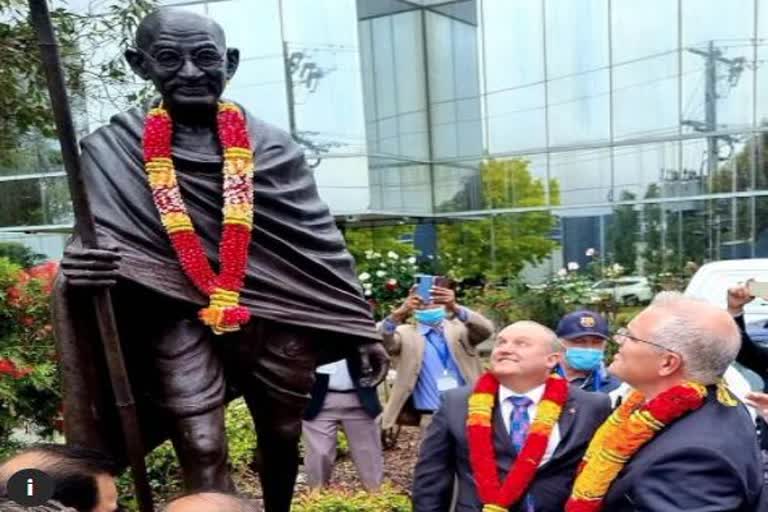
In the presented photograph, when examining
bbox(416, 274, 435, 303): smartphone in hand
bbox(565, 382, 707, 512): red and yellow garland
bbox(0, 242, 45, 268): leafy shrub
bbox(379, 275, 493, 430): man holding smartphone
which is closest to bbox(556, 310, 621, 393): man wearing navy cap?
bbox(416, 274, 435, 303): smartphone in hand

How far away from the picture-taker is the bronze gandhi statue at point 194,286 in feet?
7.77

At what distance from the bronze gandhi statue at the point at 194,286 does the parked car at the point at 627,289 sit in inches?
456

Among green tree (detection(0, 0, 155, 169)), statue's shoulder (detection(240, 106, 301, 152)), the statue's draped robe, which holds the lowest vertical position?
the statue's draped robe

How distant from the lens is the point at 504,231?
1647 cm

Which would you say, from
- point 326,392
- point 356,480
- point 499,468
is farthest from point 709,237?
point 499,468

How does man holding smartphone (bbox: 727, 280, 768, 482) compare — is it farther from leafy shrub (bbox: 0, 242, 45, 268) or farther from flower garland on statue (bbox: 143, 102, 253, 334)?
leafy shrub (bbox: 0, 242, 45, 268)

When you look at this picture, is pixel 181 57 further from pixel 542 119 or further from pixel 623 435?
pixel 542 119

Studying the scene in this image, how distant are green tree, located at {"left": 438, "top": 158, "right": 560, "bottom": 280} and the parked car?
4.98ft

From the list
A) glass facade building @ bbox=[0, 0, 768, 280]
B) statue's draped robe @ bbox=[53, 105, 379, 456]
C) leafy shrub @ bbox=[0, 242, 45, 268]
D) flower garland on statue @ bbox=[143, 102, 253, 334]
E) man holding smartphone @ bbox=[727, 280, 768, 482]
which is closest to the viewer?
statue's draped robe @ bbox=[53, 105, 379, 456]

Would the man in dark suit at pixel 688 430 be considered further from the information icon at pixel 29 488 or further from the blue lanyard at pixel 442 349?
the blue lanyard at pixel 442 349

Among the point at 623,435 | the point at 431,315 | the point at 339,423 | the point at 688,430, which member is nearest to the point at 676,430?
the point at 688,430

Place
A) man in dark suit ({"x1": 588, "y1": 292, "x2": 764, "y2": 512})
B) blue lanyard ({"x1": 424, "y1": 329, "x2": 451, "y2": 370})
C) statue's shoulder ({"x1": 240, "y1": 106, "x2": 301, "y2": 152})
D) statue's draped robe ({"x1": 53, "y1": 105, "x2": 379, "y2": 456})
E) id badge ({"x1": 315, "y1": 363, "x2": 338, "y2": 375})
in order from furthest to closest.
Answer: blue lanyard ({"x1": 424, "y1": 329, "x2": 451, "y2": 370}) < id badge ({"x1": 315, "y1": 363, "x2": 338, "y2": 375}) < statue's shoulder ({"x1": 240, "y1": 106, "x2": 301, "y2": 152}) < statue's draped robe ({"x1": 53, "y1": 105, "x2": 379, "y2": 456}) < man in dark suit ({"x1": 588, "y1": 292, "x2": 764, "y2": 512})

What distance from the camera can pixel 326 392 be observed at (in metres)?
5.59

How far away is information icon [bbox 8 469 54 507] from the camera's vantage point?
53.3 inches
